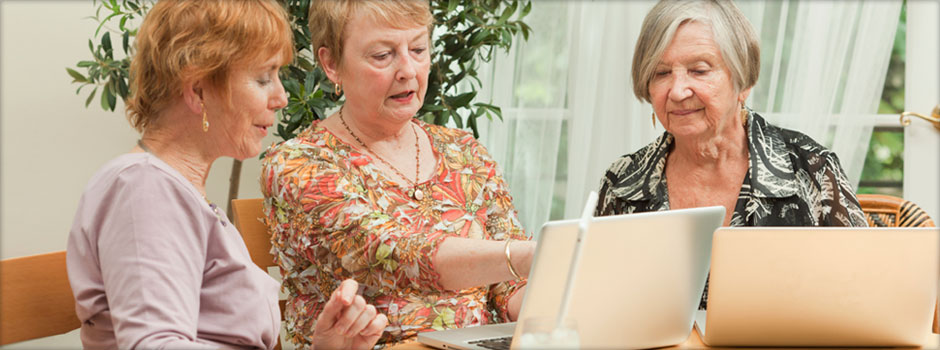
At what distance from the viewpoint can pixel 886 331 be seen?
3.84 feet

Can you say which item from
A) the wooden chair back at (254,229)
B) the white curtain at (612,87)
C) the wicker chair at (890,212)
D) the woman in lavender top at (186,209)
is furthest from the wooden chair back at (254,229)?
the wicker chair at (890,212)

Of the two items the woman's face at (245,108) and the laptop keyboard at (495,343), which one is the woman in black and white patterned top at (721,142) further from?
the woman's face at (245,108)

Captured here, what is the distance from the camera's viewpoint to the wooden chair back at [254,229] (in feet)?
6.27

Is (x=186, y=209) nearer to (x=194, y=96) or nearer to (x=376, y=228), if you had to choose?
(x=194, y=96)

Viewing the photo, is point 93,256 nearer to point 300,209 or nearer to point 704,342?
point 300,209

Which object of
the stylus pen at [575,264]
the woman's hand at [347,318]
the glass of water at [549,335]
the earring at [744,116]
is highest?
the earring at [744,116]

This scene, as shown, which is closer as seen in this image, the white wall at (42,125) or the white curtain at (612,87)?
the white wall at (42,125)

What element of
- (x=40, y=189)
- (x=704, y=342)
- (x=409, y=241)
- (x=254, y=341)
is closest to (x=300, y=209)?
(x=409, y=241)

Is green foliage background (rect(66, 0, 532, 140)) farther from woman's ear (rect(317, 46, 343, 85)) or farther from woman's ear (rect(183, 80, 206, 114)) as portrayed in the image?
woman's ear (rect(183, 80, 206, 114))

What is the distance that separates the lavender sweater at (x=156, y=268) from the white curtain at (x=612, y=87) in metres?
1.96

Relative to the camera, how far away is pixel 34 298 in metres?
1.41

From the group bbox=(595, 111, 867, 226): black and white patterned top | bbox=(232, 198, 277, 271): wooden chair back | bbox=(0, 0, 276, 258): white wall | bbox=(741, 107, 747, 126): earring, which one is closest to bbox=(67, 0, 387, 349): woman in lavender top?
bbox=(232, 198, 277, 271): wooden chair back

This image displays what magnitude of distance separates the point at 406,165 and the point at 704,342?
786mm

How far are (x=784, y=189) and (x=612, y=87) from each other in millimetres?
1328
